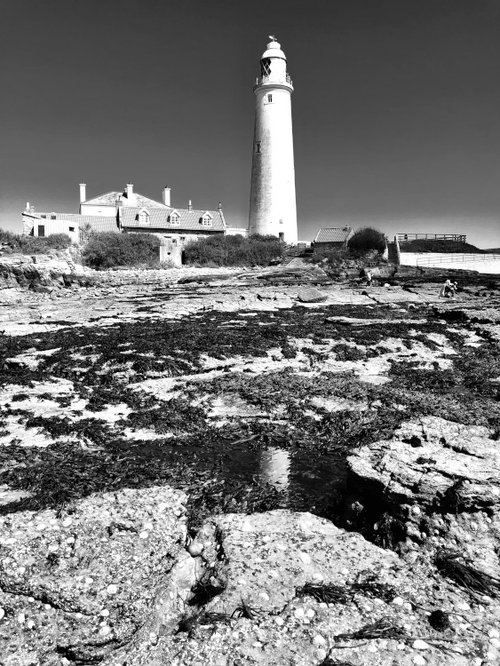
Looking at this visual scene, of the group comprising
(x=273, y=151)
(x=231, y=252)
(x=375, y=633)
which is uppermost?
(x=273, y=151)

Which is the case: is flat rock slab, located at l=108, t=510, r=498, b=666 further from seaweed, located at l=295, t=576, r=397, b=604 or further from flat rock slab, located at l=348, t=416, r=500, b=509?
flat rock slab, located at l=348, t=416, r=500, b=509

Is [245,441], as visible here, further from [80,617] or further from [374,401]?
[80,617]

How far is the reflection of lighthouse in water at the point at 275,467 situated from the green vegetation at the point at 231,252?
4138cm

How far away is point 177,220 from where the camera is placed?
55.8 m

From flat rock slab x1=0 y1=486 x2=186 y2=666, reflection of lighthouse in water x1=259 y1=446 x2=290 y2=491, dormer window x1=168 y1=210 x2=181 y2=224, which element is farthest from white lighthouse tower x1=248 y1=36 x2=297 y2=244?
flat rock slab x1=0 y1=486 x2=186 y2=666

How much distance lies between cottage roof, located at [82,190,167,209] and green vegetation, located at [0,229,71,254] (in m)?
12.3

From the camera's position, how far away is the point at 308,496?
19.5 feet

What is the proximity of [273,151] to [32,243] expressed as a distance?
24.2 metres

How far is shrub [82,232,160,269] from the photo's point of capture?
46.2 meters

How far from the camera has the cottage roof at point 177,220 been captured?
54375mm

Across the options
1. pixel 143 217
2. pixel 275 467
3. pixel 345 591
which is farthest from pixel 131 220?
pixel 345 591

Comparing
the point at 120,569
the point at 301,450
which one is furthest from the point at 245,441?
the point at 120,569

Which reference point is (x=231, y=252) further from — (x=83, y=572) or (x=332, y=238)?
(x=83, y=572)

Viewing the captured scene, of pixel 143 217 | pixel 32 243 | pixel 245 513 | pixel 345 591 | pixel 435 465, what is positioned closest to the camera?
pixel 345 591
